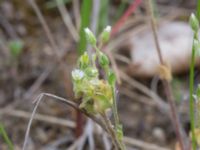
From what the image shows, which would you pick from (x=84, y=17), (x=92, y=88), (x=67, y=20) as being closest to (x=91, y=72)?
(x=92, y=88)

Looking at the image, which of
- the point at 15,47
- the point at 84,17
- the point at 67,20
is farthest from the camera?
the point at 67,20

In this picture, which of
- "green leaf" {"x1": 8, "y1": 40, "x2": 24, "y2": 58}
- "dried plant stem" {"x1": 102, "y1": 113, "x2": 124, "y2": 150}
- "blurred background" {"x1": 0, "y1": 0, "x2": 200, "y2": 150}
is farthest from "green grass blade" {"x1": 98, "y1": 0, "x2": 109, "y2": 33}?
"dried plant stem" {"x1": 102, "y1": 113, "x2": 124, "y2": 150}

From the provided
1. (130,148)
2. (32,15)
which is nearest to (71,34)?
(32,15)

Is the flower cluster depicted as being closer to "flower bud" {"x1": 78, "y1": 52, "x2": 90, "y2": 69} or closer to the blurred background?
"flower bud" {"x1": 78, "y1": 52, "x2": 90, "y2": 69}

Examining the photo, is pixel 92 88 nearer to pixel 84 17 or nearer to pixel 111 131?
pixel 111 131

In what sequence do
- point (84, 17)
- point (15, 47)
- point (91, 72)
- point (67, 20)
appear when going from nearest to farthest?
point (91, 72) → point (84, 17) → point (15, 47) → point (67, 20)

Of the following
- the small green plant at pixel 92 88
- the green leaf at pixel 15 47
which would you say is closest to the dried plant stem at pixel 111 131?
the small green plant at pixel 92 88

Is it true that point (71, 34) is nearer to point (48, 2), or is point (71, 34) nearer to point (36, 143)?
point (48, 2)

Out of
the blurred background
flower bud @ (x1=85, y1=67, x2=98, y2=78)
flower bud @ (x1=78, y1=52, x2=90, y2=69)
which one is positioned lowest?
the blurred background
